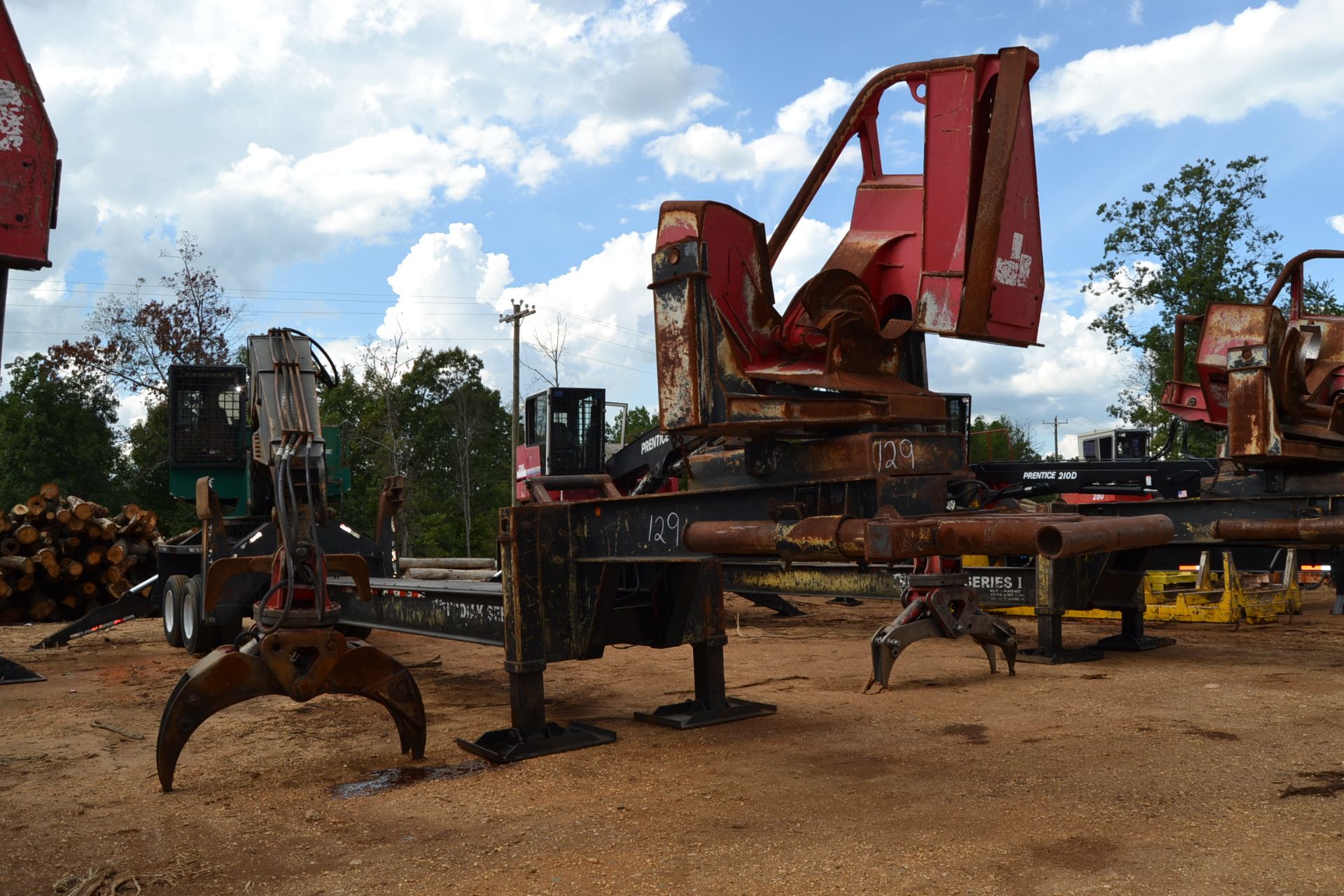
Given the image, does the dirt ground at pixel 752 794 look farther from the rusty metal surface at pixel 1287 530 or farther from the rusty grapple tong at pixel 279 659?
the rusty metal surface at pixel 1287 530

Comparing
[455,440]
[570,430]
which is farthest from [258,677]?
[455,440]

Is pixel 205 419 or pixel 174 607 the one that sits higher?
pixel 205 419

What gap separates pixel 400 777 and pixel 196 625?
6.27m

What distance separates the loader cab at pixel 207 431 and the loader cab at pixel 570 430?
3296 mm

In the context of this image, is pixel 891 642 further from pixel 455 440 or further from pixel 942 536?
pixel 455 440

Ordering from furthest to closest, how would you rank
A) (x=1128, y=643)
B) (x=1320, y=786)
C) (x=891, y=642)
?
(x=1128, y=643) < (x=891, y=642) < (x=1320, y=786)

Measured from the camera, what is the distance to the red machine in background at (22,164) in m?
3.90

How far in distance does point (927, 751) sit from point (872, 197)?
2.86m

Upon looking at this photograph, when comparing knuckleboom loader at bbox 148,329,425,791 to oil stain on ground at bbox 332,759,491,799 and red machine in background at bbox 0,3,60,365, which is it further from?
red machine in background at bbox 0,3,60,365

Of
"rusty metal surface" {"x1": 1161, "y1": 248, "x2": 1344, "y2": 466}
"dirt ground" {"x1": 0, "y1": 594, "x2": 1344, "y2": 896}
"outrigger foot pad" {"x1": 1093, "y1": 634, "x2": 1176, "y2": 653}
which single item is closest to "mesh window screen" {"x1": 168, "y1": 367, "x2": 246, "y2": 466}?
"dirt ground" {"x1": 0, "y1": 594, "x2": 1344, "y2": 896}

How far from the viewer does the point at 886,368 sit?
5379 mm

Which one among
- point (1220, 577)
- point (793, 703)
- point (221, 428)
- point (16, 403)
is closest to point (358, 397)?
point (16, 403)

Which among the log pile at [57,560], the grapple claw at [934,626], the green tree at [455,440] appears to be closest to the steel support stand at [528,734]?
the grapple claw at [934,626]

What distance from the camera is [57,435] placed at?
1334 inches
